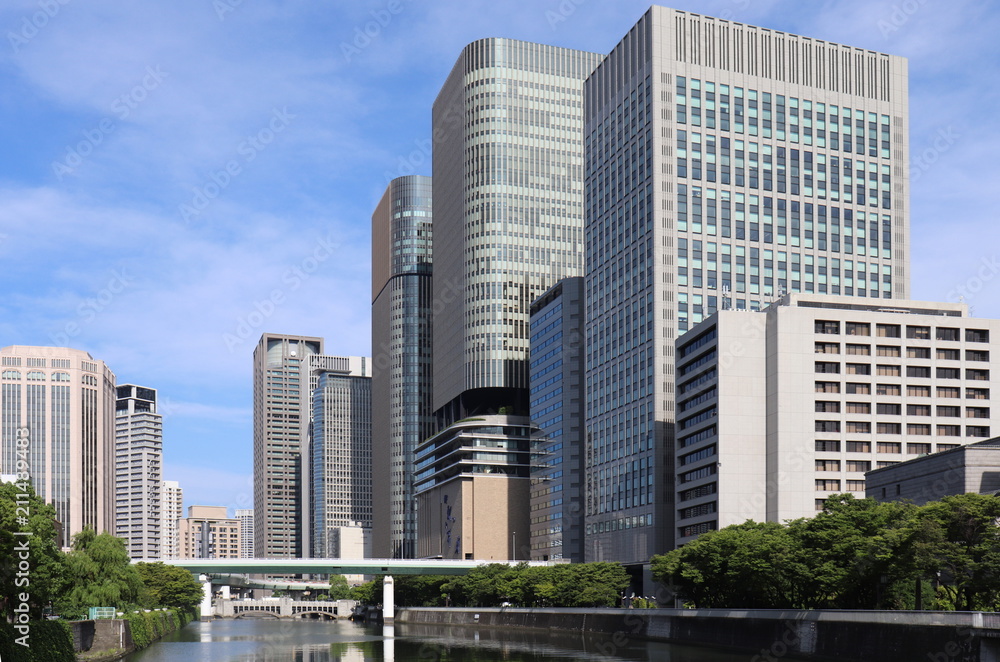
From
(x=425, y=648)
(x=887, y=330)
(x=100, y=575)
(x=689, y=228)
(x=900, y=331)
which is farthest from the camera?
(x=689, y=228)

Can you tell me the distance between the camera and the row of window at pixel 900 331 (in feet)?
527

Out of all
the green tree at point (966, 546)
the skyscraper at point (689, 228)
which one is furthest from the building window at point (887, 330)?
the green tree at point (966, 546)

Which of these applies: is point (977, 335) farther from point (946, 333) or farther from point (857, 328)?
point (857, 328)

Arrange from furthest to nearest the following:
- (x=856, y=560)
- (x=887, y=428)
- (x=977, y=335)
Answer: (x=977, y=335) → (x=887, y=428) → (x=856, y=560)

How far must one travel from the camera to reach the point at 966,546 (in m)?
90.3

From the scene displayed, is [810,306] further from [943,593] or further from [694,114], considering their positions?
[943,593]

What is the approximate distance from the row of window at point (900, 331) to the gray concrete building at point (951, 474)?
2967 centimetres

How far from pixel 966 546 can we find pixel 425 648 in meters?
64.0

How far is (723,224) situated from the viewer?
195375 mm

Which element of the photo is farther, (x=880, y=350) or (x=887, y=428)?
(x=880, y=350)

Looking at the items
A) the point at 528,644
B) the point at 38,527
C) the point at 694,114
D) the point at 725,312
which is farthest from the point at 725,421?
the point at 38,527

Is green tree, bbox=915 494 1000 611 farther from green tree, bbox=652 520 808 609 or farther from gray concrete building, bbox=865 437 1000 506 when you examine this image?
gray concrete building, bbox=865 437 1000 506

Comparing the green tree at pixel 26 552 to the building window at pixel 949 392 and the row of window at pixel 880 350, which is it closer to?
the row of window at pixel 880 350

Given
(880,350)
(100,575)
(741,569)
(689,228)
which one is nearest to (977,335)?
(880,350)
